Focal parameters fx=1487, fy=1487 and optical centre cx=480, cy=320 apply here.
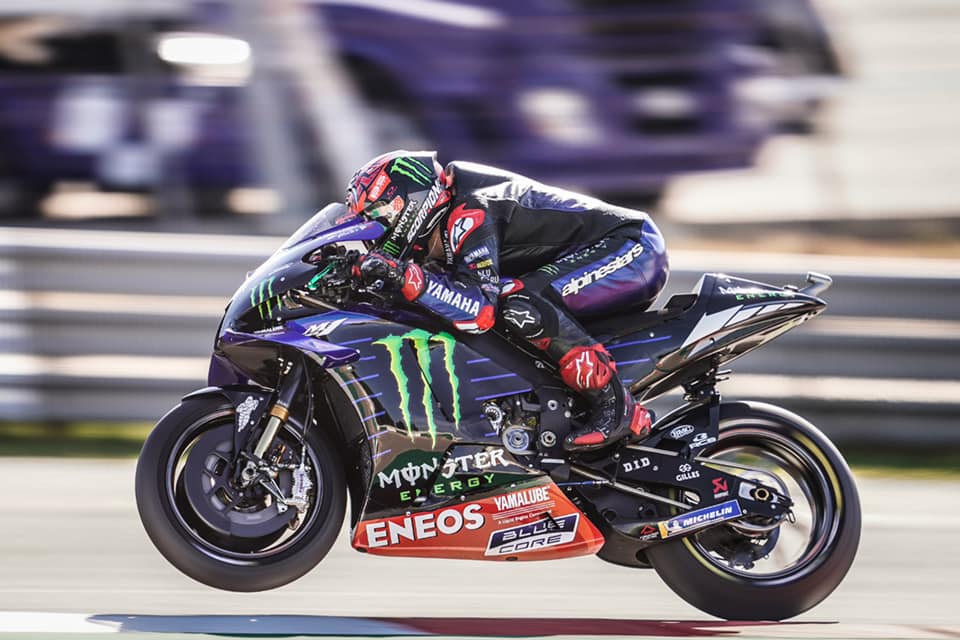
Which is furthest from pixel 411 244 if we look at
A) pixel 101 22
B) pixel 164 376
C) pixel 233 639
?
pixel 101 22

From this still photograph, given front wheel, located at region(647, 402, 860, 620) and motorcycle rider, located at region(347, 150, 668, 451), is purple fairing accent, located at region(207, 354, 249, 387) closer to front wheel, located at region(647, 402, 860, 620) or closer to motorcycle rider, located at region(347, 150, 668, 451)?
motorcycle rider, located at region(347, 150, 668, 451)

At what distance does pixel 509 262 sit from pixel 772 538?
1.30m

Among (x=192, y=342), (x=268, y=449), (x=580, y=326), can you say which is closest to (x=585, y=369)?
(x=580, y=326)

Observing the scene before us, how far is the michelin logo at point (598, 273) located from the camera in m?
5.02

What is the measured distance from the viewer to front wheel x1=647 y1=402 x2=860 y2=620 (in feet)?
16.2

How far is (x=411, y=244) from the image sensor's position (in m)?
4.91

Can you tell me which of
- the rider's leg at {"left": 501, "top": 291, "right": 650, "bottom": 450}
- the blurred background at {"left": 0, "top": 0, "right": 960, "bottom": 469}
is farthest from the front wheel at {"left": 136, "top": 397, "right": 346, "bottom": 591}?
the blurred background at {"left": 0, "top": 0, "right": 960, "bottom": 469}

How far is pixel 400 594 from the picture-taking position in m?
5.23

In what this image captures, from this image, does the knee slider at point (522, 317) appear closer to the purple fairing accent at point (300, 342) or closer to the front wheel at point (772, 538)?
the purple fairing accent at point (300, 342)

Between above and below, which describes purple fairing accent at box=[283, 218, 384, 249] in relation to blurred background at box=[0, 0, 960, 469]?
above

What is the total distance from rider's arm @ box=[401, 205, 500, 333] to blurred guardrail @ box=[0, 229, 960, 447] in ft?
10.4

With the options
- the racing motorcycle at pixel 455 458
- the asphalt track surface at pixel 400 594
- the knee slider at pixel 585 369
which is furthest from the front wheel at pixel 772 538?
the knee slider at pixel 585 369

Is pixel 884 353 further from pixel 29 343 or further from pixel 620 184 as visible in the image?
pixel 29 343

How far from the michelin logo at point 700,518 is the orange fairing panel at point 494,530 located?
24 centimetres
